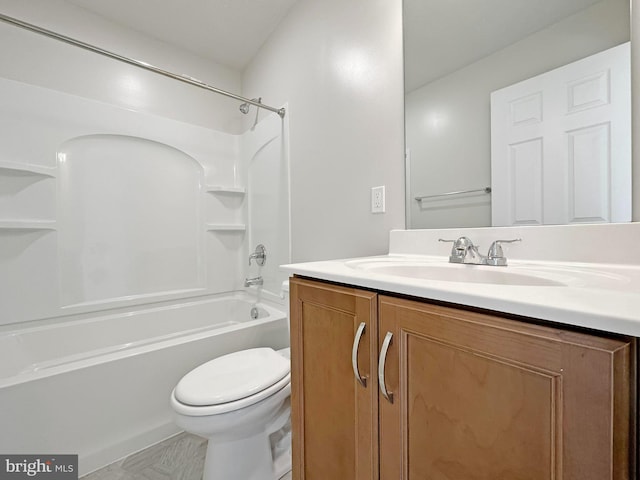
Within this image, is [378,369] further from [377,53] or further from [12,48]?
[12,48]

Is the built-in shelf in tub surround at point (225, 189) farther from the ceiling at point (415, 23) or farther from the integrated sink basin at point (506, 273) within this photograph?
the integrated sink basin at point (506, 273)

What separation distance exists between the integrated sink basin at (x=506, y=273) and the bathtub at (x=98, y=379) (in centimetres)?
99

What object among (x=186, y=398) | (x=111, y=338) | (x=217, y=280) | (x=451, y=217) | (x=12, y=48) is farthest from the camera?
(x=217, y=280)

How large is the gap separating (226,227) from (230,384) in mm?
1490

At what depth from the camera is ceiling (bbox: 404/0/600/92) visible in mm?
885

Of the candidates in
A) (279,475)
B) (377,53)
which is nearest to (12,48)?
(377,53)

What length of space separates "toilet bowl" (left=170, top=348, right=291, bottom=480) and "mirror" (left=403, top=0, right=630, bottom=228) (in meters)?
0.87

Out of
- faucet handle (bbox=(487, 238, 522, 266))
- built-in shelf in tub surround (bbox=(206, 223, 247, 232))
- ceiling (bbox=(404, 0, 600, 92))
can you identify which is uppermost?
ceiling (bbox=(404, 0, 600, 92))

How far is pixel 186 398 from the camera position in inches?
37.6

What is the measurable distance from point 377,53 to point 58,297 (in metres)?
2.23

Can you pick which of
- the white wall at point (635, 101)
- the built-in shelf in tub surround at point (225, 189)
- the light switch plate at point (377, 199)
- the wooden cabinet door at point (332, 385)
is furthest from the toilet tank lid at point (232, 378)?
the built-in shelf in tub surround at point (225, 189)

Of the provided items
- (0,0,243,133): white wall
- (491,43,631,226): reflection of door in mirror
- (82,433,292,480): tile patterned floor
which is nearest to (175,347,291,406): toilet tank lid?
(82,433,292,480): tile patterned floor

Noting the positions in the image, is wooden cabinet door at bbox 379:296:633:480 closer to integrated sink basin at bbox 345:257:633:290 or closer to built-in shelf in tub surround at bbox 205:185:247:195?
integrated sink basin at bbox 345:257:633:290

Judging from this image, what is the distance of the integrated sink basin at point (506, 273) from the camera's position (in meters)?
0.59
